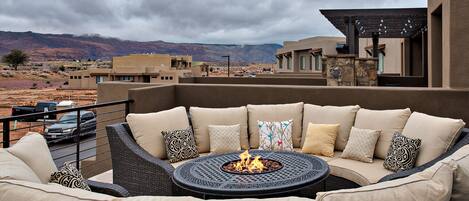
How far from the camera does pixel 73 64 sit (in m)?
57.1

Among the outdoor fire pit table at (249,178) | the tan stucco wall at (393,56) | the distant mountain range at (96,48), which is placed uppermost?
the distant mountain range at (96,48)

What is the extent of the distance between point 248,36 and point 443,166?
217ft

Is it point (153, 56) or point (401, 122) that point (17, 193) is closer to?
point (401, 122)

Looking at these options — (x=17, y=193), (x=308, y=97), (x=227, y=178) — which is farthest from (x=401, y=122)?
(x=17, y=193)

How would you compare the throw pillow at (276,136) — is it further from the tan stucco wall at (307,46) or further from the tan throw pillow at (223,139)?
the tan stucco wall at (307,46)

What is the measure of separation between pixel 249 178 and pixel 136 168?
1.39 metres

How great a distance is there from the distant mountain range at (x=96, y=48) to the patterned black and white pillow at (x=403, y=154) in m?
39.3

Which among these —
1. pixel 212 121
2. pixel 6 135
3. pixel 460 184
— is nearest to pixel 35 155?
pixel 6 135

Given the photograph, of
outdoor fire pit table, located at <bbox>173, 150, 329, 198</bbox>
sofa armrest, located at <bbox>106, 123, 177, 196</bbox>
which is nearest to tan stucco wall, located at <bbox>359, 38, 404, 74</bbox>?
outdoor fire pit table, located at <bbox>173, 150, 329, 198</bbox>

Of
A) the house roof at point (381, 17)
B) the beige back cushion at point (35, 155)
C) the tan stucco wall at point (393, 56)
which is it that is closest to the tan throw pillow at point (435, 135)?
the beige back cushion at point (35, 155)

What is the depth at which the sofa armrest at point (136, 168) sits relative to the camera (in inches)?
Result: 152

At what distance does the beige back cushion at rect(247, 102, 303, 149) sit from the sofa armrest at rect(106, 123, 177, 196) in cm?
157

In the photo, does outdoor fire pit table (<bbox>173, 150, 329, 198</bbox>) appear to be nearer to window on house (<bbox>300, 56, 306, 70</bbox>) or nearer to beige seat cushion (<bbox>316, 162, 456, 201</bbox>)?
beige seat cushion (<bbox>316, 162, 456, 201</bbox>)

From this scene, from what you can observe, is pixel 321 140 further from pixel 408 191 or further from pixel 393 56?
pixel 393 56
